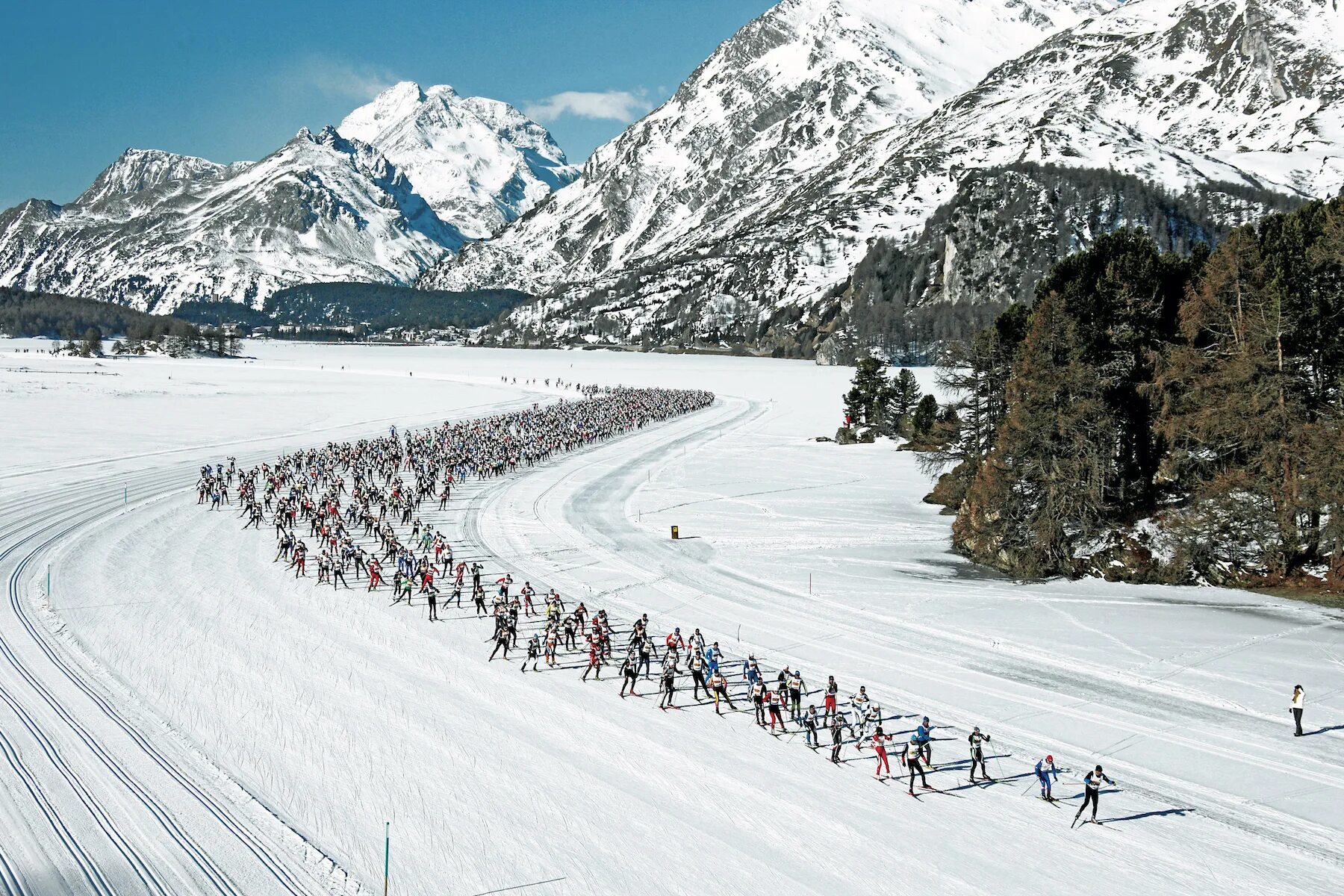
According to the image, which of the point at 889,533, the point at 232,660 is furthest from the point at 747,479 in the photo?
the point at 232,660

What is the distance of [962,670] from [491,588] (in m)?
16.2

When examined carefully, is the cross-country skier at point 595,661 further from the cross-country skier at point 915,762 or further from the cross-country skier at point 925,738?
the cross-country skier at point 925,738

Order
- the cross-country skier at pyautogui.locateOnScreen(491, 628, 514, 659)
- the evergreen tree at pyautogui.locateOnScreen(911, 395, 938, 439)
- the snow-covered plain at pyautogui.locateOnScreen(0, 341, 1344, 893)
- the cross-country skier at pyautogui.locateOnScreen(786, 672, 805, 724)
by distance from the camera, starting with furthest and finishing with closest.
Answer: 1. the evergreen tree at pyautogui.locateOnScreen(911, 395, 938, 439)
2. the cross-country skier at pyautogui.locateOnScreen(491, 628, 514, 659)
3. the cross-country skier at pyautogui.locateOnScreen(786, 672, 805, 724)
4. the snow-covered plain at pyautogui.locateOnScreen(0, 341, 1344, 893)

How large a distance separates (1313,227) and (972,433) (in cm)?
1544

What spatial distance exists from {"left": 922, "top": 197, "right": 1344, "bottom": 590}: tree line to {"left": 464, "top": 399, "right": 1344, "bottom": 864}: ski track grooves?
399 inches

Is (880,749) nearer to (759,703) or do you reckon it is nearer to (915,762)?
(915,762)

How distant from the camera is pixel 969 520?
37875 mm

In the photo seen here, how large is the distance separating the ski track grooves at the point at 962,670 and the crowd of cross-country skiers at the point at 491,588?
1659 mm

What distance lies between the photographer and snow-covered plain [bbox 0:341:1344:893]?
15258 millimetres

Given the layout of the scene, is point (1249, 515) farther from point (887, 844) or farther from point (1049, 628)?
point (887, 844)

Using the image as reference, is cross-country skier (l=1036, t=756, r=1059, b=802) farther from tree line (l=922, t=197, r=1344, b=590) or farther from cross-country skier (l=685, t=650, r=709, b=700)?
tree line (l=922, t=197, r=1344, b=590)

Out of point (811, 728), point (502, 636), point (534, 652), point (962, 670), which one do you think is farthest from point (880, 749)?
point (502, 636)

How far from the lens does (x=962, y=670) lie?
24328 mm

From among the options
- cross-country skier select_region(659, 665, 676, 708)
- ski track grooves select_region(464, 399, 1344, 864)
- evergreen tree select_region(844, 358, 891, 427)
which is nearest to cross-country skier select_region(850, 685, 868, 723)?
ski track grooves select_region(464, 399, 1344, 864)
